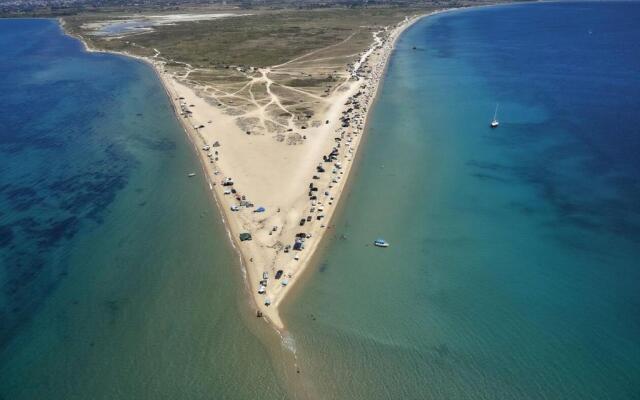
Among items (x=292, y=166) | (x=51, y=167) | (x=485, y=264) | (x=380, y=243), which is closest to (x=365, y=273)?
(x=380, y=243)

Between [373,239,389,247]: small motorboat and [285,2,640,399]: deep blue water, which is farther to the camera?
[373,239,389,247]: small motorboat

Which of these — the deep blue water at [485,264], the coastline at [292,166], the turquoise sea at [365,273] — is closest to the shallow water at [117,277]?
the turquoise sea at [365,273]

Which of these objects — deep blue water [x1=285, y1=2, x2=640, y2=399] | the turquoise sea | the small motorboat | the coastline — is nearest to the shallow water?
the turquoise sea

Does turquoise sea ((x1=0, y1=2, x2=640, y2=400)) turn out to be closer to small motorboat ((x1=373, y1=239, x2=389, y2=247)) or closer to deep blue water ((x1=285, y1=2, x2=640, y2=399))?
deep blue water ((x1=285, y1=2, x2=640, y2=399))

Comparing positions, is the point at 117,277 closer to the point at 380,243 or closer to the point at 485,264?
the point at 380,243

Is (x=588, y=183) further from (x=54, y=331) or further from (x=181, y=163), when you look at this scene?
(x=54, y=331)

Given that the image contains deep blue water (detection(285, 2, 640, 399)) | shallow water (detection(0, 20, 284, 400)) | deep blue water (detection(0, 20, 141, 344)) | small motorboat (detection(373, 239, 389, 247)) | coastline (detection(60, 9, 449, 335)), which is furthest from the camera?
small motorboat (detection(373, 239, 389, 247))
